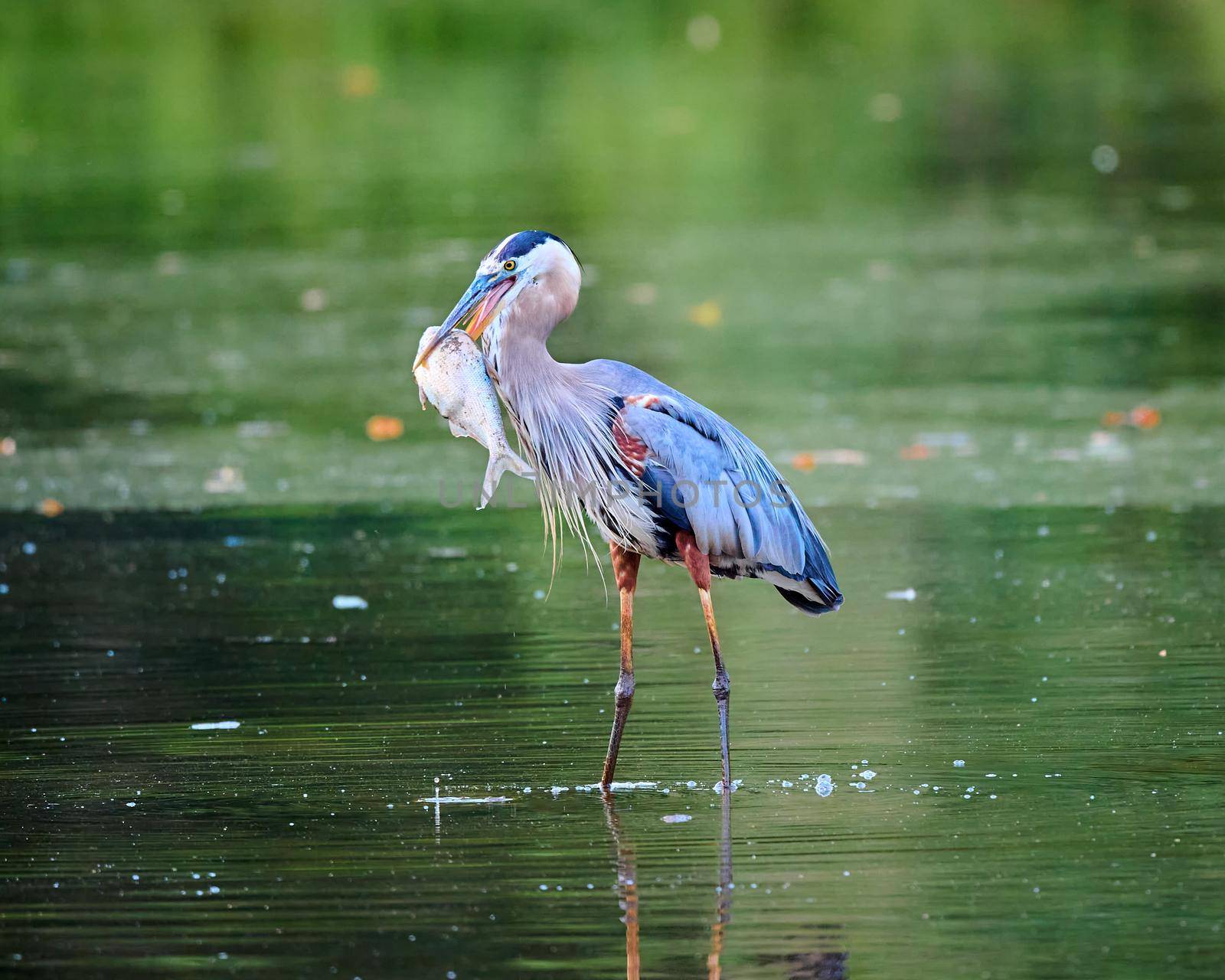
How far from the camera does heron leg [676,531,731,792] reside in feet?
20.3

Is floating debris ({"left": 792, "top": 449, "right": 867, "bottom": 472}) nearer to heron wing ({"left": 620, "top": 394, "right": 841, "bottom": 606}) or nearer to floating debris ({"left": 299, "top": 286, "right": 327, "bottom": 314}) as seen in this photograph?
heron wing ({"left": 620, "top": 394, "right": 841, "bottom": 606})

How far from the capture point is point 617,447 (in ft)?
21.6

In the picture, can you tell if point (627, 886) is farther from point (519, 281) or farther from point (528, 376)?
point (519, 281)

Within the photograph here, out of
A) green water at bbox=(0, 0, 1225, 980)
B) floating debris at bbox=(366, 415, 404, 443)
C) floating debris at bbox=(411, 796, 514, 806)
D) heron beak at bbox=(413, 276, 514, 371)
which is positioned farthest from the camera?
floating debris at bbox=(366, 415, 404, 443)

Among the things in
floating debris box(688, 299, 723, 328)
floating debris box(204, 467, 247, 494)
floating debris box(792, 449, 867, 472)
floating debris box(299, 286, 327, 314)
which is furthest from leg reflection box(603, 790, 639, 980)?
floating debris box(299, 286, 327, 314)

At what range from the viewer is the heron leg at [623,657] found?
20.6 ft

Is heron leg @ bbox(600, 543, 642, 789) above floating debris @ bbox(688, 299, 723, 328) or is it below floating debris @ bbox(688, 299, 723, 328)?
below

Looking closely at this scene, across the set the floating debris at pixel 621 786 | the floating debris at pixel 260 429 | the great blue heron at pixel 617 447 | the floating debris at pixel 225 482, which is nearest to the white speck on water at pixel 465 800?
the floating debris at pixel 621 786

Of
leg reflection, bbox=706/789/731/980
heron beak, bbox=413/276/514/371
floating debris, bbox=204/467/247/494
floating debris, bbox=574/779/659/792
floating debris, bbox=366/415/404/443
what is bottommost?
leg reflection, bbox=706/789/731/980

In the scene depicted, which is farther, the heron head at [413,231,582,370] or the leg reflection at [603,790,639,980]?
the heron head at [413,231,582,370]

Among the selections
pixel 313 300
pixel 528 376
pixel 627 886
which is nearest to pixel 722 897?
pixel 627 886

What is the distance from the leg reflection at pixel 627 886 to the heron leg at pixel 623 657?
0.11 meters

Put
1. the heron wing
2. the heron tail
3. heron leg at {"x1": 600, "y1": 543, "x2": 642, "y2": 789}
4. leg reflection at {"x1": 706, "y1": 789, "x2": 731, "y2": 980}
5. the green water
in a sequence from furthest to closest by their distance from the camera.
Result: the heron tail, the heron wing, heron leg at {"x1": 600, "y1": 543, "x2": 642, "y2": 789}, the green water, leg reflection at {"x1": 706, "y1": 789, "x2": 731, "y2": 980}

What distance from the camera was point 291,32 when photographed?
27172 millimetres
